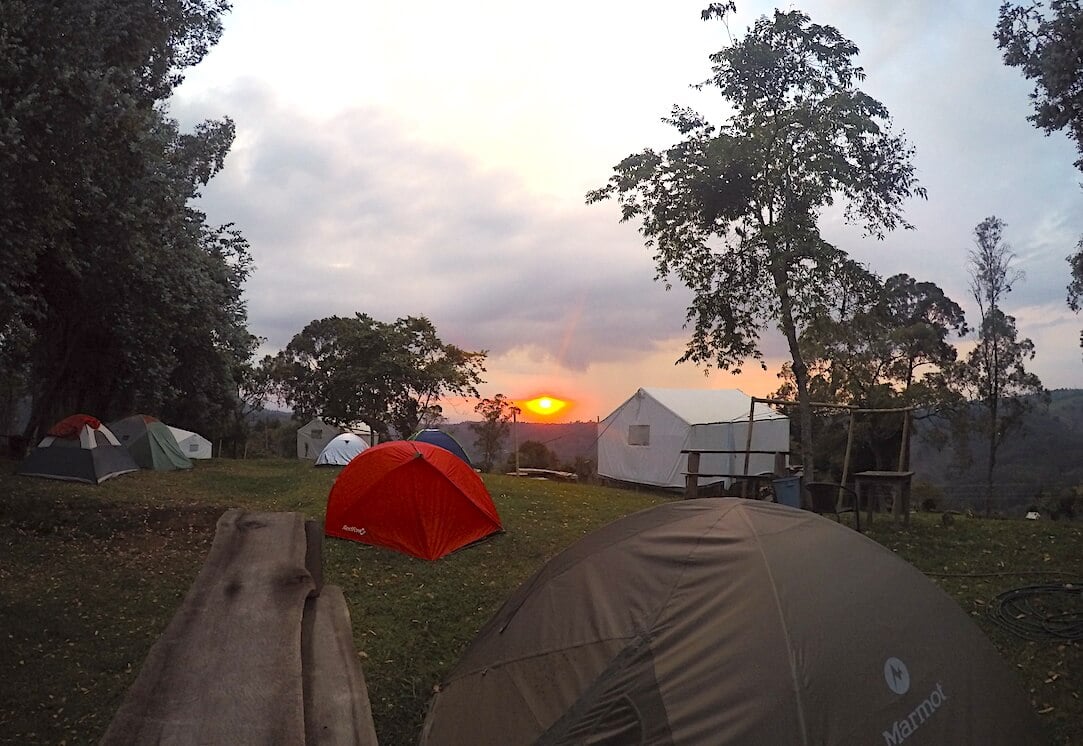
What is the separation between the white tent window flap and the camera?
25781mm

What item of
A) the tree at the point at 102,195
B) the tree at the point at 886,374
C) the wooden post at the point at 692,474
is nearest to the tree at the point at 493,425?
the tree at the point at 886,374

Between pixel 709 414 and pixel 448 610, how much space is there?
763 inches

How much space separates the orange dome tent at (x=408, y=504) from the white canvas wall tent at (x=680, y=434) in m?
13.9

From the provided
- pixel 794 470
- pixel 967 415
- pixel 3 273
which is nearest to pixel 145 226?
pixel 3 273

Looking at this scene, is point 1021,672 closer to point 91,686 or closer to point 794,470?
point 91,686

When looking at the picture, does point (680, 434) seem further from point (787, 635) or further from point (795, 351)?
point (787, 635)

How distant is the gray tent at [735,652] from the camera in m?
2.97

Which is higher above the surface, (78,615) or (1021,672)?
(1021,672)

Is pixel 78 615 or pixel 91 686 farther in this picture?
pixel 78 615

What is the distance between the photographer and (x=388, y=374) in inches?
1577

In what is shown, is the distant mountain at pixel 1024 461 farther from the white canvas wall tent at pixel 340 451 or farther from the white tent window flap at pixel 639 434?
the white canvas wall tent at pixel 340 451

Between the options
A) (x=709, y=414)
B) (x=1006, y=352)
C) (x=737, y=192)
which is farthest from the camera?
(x=1006, y=352)

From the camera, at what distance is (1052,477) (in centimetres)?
4075

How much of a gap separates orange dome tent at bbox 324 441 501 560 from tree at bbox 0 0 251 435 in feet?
17.6
